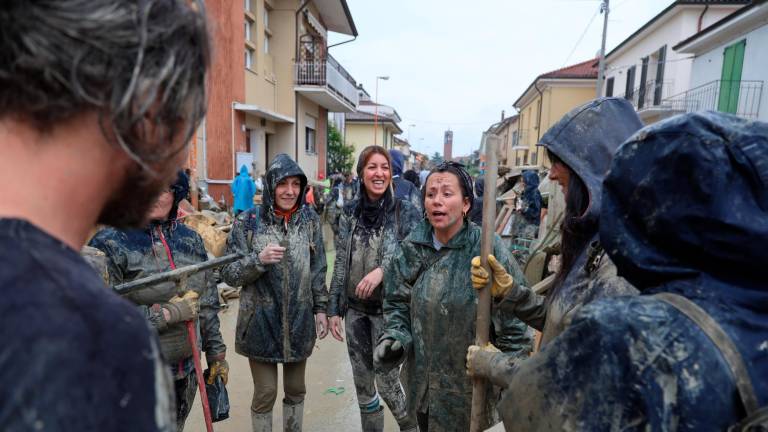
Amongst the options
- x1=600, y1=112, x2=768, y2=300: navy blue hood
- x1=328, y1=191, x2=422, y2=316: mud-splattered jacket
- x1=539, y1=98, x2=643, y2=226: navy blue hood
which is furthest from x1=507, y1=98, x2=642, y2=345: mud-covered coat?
x1=328, y1=191, x2=422, y2=316: mud-splattered jacket

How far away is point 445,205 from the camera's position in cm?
253

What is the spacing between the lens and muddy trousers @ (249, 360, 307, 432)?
311cm

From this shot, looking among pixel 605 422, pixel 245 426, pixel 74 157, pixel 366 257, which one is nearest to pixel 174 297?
pixel 366 257

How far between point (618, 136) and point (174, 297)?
225cm

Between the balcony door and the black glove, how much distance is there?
14.3 metres

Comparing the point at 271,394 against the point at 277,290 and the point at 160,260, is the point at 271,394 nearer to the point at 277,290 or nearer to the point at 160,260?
the point at 277,290

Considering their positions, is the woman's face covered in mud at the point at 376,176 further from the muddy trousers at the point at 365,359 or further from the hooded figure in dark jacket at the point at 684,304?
the hooded figure in dark jacket at the point at 684,304

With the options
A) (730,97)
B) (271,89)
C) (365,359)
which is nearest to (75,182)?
(365,359)

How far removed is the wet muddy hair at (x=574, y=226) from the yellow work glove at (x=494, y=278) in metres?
0.33

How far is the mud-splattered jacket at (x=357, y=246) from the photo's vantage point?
3.24 metres

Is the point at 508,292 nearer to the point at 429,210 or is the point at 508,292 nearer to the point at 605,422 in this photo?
the point at 429,210

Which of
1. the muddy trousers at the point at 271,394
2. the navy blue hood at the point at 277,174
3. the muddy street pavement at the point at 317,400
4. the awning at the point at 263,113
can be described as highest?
the awning at the point at 263,113

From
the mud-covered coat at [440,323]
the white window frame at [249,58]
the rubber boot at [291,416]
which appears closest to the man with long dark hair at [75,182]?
the mud-covered coat at [440,323]

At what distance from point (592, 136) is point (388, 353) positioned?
1.46m
